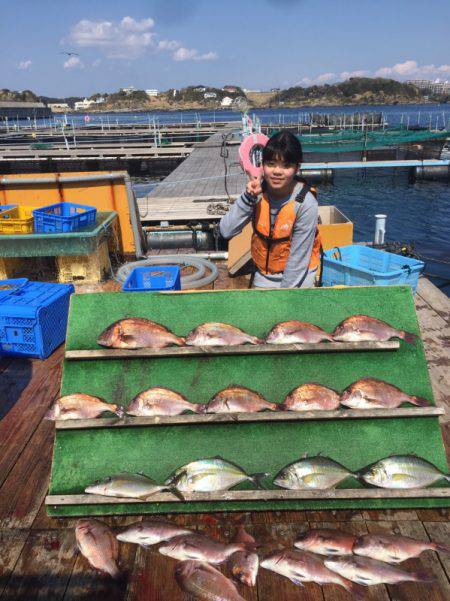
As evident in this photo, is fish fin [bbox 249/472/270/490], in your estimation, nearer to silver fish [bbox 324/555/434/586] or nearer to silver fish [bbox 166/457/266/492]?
silver fish [bbox 166/457/266/492]

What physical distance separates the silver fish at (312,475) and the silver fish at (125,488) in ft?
3.09

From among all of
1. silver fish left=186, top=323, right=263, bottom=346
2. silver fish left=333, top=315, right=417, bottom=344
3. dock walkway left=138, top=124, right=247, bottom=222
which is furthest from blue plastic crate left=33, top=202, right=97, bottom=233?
silver fish left=333, top=315, right=417, bottom=344

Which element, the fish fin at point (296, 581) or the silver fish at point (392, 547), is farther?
the silver fish at point (392, 547)

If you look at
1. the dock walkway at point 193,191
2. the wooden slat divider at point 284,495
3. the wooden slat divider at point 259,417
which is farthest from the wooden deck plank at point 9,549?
the dock walkway at point 193,191

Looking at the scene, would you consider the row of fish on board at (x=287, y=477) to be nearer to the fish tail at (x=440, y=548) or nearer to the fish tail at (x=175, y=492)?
the fish tail at (x=175, y=492)

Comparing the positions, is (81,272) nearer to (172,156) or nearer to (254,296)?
(254,296)

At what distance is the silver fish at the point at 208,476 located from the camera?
3105mm

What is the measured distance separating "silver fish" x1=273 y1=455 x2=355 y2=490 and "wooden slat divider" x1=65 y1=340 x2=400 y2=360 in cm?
96

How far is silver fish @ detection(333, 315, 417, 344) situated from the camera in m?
3.57

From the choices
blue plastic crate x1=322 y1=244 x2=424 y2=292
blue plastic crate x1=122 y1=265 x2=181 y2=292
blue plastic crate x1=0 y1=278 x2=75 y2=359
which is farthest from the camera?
blue plastic crate x1=322 y1=244 x2=424 y2=292

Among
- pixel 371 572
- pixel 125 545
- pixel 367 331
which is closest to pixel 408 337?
pixel 367 331

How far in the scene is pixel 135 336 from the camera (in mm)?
3607

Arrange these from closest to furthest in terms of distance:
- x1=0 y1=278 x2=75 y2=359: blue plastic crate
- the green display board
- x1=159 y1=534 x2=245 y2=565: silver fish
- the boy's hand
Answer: x1=159 y1=534 x2=245 y2=565: silver fish
the green display board
the boy's hand
x1=0 y1=278 x2=75 y2=359: blue plastic crate

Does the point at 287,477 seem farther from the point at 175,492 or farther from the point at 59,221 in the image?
the point at 59,221
